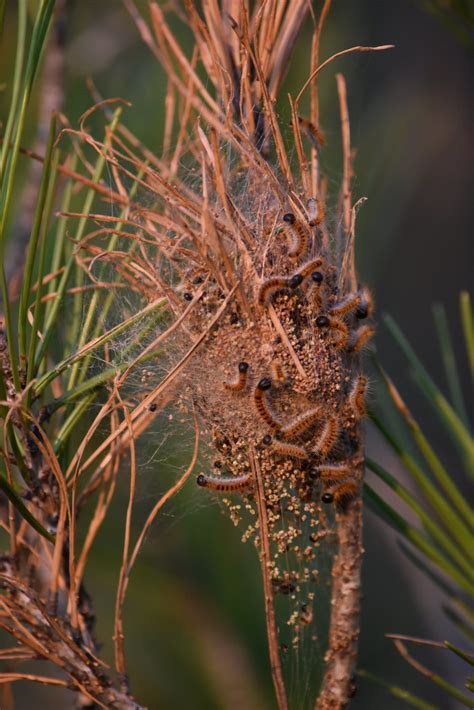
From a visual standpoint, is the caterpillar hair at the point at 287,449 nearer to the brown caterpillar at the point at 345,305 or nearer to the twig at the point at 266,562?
the twig at the point at 266,562

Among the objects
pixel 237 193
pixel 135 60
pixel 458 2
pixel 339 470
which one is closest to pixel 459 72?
pixel 135 60

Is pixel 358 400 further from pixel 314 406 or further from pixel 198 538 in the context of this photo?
pixel 198 538

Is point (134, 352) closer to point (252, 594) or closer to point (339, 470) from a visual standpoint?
point (339, 470)

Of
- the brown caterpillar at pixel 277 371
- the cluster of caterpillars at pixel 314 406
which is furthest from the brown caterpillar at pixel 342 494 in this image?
the brown caterpillar at pixel 277 371

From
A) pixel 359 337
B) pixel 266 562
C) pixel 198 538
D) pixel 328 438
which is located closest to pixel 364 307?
pixel 359 337

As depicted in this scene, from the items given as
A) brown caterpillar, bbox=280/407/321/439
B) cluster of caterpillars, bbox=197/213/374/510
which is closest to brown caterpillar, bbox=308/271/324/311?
cluster of caterpillars, bbox=197/213/374/510

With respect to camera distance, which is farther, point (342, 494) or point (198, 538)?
point (198, 538)
